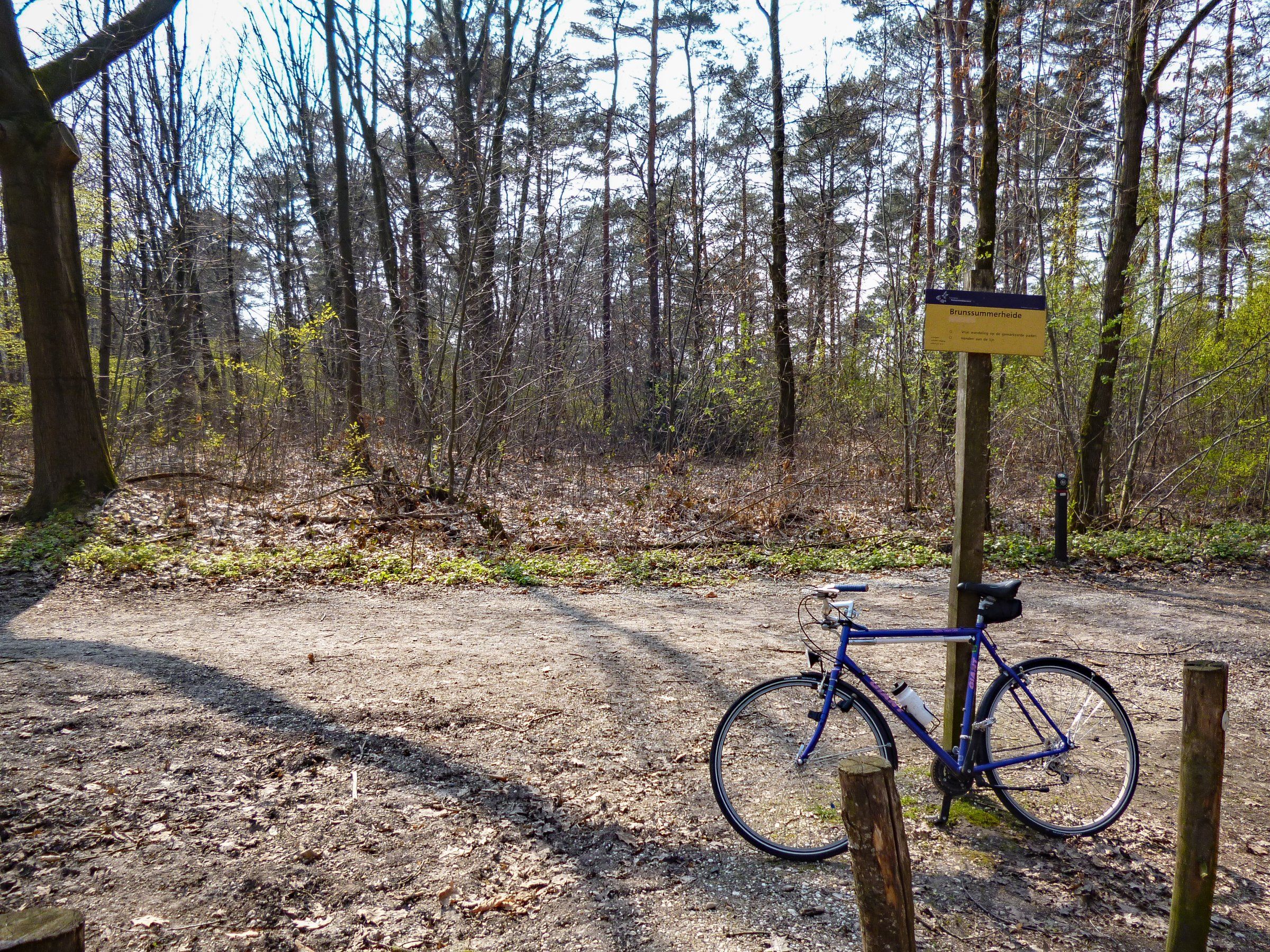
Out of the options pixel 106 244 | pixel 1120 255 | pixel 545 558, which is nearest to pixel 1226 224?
pixel 1120 255

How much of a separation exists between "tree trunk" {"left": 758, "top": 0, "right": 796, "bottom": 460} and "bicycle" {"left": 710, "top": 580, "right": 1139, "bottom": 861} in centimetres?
1157

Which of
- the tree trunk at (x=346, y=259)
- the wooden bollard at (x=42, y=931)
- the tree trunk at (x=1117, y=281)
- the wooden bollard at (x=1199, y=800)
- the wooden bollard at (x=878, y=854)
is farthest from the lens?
the tree trunk at (x=346, y=259)

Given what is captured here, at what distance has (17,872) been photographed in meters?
3.02

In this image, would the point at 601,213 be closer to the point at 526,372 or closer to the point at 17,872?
the point at 526,372

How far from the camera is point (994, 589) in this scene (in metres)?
3.38

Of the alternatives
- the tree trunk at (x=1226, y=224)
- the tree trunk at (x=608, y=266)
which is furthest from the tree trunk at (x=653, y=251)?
the tree trunk at (x=1226, y=224)

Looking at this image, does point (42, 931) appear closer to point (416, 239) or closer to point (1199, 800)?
point (1199, 800)

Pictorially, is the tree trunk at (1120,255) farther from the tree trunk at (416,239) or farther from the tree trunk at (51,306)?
the tree trunk at (51,306)

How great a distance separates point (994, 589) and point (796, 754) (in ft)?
3.78

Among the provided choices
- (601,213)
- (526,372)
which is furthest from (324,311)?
(601,213)

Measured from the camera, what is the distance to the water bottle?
10.8 feet

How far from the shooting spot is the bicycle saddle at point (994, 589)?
3309mm

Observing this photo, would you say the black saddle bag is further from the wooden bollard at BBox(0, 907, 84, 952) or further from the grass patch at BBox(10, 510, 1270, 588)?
the grass patch at BBox(10, 510, 1270, 588)

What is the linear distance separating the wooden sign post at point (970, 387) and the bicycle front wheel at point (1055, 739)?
0.63ft
